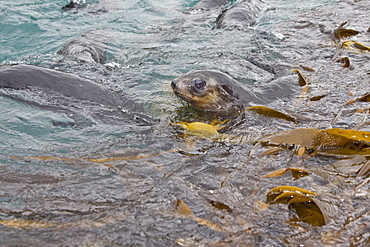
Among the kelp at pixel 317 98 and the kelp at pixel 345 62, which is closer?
the kelp at pixel 317 98

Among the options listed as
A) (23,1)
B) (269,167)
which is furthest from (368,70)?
(23,1)

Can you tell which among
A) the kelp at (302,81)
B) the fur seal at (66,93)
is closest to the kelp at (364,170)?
the fur seal at (66,93)

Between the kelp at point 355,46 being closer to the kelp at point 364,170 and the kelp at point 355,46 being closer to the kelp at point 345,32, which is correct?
the kelp at point 345,32

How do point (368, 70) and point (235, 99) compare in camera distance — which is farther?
point (368, 70)

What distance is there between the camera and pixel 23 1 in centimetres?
874

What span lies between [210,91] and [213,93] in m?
Answer: 0.04

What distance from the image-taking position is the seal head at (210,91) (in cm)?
391

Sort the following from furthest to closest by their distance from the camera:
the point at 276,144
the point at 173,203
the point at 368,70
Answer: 1. the point at 368,70
2. the point at 276,144
3. the point at 173,203

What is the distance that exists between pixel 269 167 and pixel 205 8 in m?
7.20

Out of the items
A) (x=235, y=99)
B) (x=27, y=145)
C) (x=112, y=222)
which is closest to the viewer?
(x=112, y=222)

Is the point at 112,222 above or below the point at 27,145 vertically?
above

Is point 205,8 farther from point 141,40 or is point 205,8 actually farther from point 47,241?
point 47,241

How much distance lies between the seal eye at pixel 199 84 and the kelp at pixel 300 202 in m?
1.84

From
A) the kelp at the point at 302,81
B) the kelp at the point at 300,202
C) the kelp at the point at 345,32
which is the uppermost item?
the kelp at the point at 300,202
